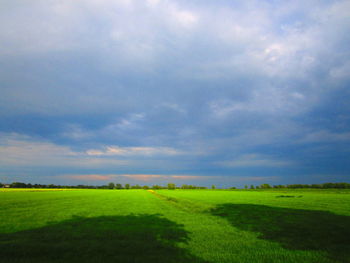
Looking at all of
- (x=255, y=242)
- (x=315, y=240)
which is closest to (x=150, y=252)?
(x=255, y=242)

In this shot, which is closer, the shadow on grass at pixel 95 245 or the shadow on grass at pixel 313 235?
the shadow on grass at pixel 95 245

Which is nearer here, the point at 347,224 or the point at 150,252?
the point at 150,252

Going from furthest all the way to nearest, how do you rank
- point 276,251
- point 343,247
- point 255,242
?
point 255,242 < point 343,247 < point 276,251

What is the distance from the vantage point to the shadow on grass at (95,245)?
7.76 metres

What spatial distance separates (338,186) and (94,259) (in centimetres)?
19579

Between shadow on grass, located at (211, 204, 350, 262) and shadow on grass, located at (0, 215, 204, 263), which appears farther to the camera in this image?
shadow on grass, located at (211, 204, 350, 262)

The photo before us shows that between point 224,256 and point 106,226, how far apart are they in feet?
29.8

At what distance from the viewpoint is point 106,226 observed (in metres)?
13.5

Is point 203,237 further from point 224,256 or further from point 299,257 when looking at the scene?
point 299,257

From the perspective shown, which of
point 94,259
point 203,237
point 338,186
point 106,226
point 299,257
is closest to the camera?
point 94,259

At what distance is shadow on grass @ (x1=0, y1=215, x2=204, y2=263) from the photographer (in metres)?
7.76

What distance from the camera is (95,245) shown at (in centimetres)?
934

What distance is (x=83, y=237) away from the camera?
35.2ft

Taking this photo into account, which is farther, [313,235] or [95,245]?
[313,235]
